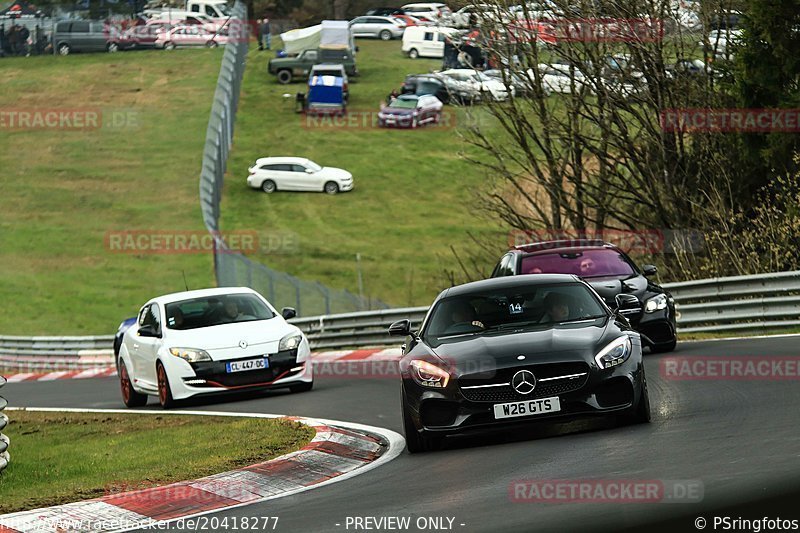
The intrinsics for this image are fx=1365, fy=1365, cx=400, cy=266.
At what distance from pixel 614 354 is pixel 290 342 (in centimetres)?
729

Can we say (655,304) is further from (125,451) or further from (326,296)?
(326,296)

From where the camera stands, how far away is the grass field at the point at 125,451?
9.17 metres

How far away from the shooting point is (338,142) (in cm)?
6981

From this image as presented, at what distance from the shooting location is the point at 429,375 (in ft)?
31.7

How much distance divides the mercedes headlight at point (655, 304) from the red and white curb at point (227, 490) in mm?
5819

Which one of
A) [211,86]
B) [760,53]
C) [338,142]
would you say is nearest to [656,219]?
[760,53]

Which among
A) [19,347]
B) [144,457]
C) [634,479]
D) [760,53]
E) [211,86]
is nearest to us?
[634,479]

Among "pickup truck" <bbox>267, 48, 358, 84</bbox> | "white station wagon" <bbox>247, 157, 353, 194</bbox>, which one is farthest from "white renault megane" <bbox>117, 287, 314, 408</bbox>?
"pickup truck" <bbox>267, 48, 358, 84</bbox>

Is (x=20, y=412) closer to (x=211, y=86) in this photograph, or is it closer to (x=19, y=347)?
(x=19, y=347)

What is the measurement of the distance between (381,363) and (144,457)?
35.1 ft

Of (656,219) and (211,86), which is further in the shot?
(211,86)

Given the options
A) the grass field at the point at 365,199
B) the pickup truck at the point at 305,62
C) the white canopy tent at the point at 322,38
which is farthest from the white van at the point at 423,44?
the pickup truck at the point at 305,62

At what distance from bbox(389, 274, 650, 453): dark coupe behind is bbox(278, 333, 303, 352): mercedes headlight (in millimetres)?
6019

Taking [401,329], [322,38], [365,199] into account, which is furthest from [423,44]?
[401,329]
